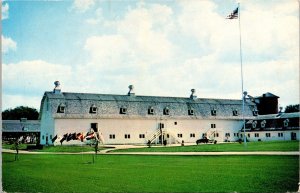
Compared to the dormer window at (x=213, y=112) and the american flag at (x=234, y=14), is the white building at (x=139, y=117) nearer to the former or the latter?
the dormer window at (x=213, y=112)

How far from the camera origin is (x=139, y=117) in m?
50.9

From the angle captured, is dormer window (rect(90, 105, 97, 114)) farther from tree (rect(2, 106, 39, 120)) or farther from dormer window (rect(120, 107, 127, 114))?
tree (rect(2, 106, 39, 120))

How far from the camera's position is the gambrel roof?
4734cm

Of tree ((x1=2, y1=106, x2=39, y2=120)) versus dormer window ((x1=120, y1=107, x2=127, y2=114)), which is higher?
tree ((x1=2, y1=106, x2=39, y2=120))

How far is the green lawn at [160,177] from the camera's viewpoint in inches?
551

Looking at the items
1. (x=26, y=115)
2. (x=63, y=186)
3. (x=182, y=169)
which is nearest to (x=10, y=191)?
(x=63, y=186)

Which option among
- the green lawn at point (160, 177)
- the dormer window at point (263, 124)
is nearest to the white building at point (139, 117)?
the dormer window at point (263, 124)

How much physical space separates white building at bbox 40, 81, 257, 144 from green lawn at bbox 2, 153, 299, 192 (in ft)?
88.5

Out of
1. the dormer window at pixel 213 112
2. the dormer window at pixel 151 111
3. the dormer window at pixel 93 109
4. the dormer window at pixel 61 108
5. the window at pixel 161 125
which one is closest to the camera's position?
the dormer window at pixel 61 108

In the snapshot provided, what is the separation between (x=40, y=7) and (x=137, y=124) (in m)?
33.6

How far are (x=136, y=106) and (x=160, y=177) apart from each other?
36116mm

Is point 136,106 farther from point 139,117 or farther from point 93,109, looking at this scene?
point 93,109

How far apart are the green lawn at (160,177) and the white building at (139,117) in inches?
1063

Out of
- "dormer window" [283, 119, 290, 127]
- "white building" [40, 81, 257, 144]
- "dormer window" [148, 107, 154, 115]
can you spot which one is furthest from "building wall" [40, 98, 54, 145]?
"dormer window" [283, 119, 290, 127]
